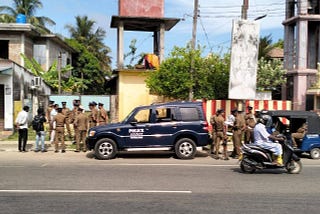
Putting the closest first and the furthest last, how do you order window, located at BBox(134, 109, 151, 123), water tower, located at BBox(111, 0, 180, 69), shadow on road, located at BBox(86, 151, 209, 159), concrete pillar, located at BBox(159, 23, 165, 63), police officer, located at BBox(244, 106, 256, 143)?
window, located at BBox(134, 109, 151, 123) < shadow on road, located at BBox(86, 151, 209, 159) < police officer, located at BBox(244, 106, 256, 143) < water tower, located at BBox(111, 0, 180, 69) < concrete pillar, located at BBox(159, 23, 165, 63)

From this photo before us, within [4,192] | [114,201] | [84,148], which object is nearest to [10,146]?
[84,148]

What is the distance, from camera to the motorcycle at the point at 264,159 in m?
10.3

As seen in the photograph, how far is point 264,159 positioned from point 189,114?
3791 mm

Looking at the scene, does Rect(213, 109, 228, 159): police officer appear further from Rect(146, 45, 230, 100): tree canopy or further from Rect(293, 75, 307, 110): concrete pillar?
Rect(293, 75, 307, 110): concrete pillar

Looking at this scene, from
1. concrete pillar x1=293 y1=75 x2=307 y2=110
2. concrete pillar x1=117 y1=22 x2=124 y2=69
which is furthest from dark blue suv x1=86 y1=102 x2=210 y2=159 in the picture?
concrete pillar x1=293 y1=75 x2=307 y2=110

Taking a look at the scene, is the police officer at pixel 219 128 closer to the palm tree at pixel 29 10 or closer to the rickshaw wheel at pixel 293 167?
the rickshaw wheel at pixel 293 167

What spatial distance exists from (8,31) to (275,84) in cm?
2100

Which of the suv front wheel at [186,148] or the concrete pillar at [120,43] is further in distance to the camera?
the concrete pillar at [120,43]

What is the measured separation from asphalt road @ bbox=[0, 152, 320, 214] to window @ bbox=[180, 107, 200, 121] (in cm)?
159

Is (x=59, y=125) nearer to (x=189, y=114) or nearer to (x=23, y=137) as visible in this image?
(x=23, y=137)

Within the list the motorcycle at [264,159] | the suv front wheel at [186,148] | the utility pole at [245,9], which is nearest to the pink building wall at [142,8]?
the utility pole at [245,9]

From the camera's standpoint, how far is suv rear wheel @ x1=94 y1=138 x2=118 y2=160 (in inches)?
518

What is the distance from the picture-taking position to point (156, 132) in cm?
1327

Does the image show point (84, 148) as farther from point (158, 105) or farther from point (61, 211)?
point (61, 211)
